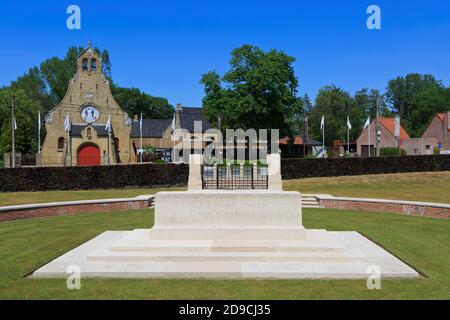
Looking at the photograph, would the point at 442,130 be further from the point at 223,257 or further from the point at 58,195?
the point at 223,257

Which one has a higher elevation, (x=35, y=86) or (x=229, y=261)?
(x=35, y=86)

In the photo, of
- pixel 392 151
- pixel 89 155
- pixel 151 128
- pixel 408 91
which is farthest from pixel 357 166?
pixel 408 91

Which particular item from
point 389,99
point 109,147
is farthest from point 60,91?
point 389,99

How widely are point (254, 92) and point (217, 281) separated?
39.4 meters

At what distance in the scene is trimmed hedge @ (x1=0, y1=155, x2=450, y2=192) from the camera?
27531 mm

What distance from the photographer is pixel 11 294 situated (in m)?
7.47

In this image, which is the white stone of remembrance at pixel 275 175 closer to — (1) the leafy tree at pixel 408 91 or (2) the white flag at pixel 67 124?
(2) the white flag at pixel 67 124

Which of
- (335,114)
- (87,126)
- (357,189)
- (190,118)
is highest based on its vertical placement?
(335,114)

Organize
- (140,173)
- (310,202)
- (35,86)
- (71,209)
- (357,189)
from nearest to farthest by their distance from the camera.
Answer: (71,209)
(310,202)
(357,189)
(140,173)
(35,86)

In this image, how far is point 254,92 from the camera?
4631 centimetres

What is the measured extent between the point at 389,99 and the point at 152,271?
402 ft

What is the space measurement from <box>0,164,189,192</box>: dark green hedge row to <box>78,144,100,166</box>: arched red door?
833 inches

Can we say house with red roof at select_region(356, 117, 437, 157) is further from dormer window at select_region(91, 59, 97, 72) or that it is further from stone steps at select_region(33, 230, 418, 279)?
stone steps at select_region(33, 230, 418, 279)

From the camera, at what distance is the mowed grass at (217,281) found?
24.3 ft
